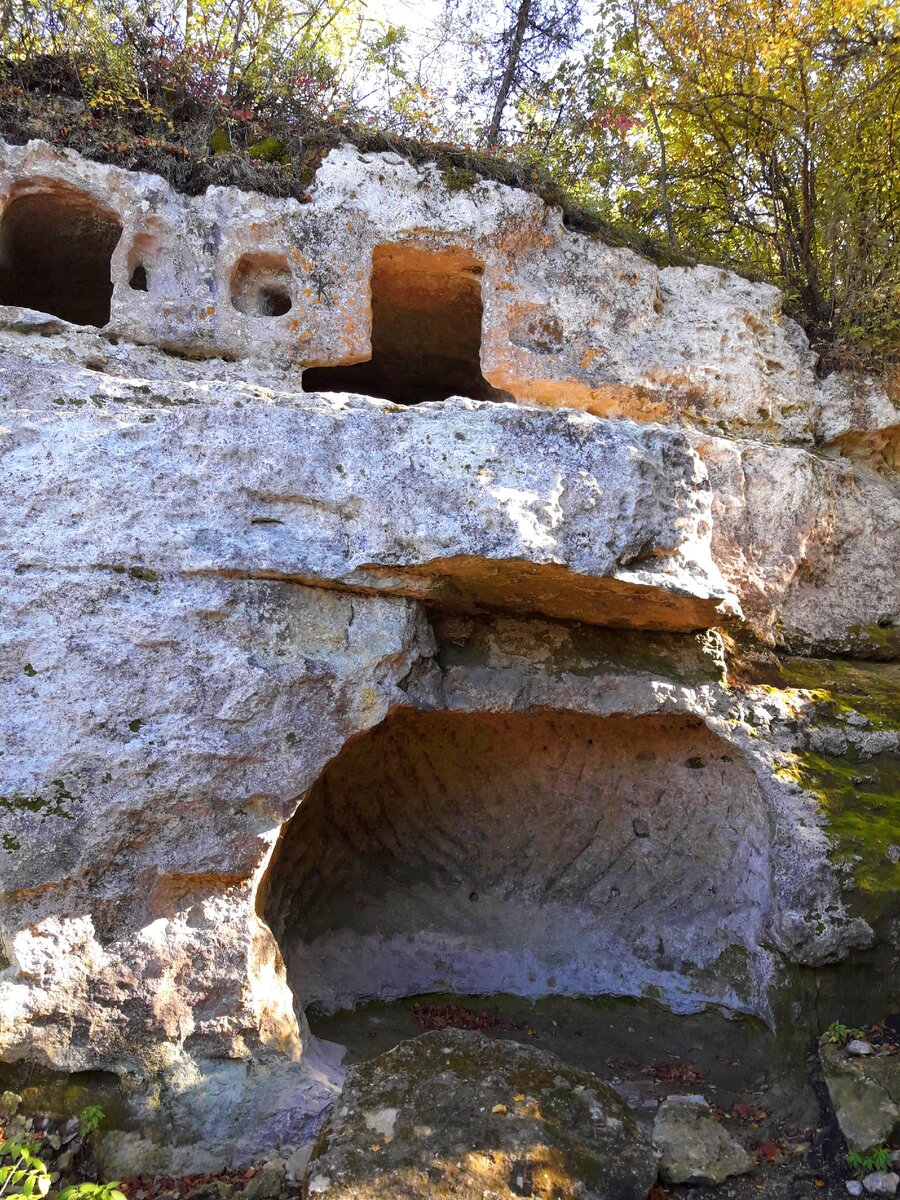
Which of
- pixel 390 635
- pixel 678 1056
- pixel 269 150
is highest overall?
pixel 269 150

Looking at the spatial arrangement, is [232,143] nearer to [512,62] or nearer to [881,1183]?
[512,62]

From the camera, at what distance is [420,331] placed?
6531 mm

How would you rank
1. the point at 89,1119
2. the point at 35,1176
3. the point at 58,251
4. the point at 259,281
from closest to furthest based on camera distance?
the point at 35,1176
the point at 89,1119
the point at 259,281
the point at 58,251

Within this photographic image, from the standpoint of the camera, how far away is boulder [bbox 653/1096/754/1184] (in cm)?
336

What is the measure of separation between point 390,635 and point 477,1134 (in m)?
2.04

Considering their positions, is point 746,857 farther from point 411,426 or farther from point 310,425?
point 310,425

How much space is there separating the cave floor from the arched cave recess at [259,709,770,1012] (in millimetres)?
122

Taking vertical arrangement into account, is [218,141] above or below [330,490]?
above

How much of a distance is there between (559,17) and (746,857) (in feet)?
29.5

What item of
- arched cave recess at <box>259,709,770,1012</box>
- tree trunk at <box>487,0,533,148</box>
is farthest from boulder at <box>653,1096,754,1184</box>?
tree trunk at <box>487,0,533,148</box>

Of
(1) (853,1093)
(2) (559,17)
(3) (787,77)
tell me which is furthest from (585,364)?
(2) (559,17)

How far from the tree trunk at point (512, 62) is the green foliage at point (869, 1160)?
858cm

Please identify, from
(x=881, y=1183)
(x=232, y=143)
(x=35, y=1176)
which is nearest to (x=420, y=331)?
(x=232, y=143)

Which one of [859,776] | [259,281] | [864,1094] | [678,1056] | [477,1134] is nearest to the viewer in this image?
[477,1134]
